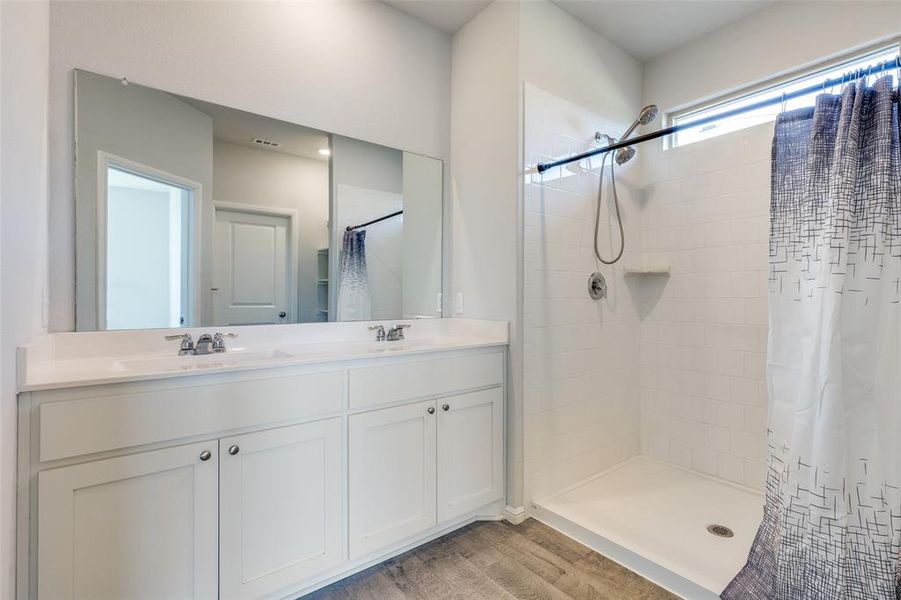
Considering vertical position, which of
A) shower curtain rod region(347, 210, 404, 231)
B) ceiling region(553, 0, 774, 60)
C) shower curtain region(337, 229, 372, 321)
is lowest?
shower curtain region(337, 229, 372, 321)

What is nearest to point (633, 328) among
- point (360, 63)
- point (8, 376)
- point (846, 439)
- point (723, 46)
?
point (846, 439)

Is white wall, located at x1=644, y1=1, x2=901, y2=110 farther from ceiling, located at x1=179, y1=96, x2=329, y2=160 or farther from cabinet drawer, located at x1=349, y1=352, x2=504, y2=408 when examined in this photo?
ceiling, located at x1=179, y1=96, x2=329, y2=160

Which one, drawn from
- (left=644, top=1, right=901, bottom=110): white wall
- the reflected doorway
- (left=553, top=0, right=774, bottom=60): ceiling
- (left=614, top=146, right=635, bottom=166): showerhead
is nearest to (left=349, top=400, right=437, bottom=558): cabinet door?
the reflected doorway

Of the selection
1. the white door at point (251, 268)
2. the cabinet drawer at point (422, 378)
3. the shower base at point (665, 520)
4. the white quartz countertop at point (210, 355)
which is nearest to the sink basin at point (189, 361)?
the white quartz countertop at point (210, 355)

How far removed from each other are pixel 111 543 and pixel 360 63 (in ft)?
7.52

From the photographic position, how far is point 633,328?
2924 millimetres

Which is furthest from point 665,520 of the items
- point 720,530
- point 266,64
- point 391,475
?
point 266,64

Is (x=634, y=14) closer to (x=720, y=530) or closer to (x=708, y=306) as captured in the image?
(x=708, y=306)

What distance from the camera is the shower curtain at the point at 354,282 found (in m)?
2.25

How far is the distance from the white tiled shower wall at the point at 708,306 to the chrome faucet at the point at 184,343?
106 inches

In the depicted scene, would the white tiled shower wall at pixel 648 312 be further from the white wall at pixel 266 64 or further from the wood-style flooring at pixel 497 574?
the white wall at pixel 266 64

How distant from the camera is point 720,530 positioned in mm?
2041

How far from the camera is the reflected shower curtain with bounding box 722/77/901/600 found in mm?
1334

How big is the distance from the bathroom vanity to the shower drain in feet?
3.37
